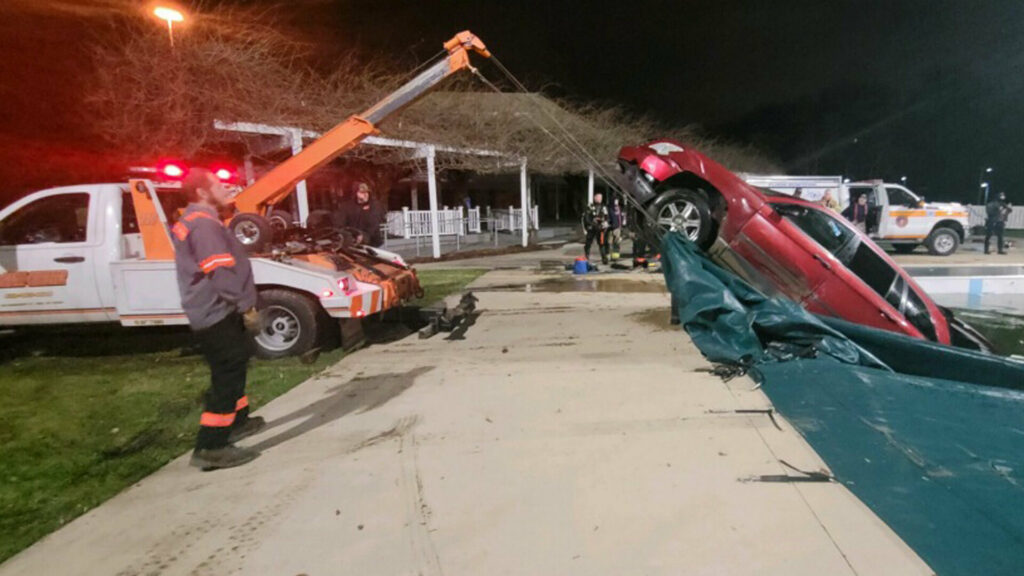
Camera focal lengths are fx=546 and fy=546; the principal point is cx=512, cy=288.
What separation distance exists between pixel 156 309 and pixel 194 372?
2.45 ft

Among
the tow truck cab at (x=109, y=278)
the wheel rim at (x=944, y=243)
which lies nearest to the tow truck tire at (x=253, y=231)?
the tow truck cab at (x=109, y=278)

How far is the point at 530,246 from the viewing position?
18875 millimetres

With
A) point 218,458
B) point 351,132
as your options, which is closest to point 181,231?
point 218,458

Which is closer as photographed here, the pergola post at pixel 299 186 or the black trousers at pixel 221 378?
the black trousers at pixel 221 378

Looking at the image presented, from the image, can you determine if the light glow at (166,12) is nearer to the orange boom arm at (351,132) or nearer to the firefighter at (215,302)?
the orange boom arm at (351,132)

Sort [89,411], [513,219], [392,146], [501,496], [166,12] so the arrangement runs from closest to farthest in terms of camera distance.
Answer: [501,496] → [89,411] → [166,12] → [392,146] → [513,219]

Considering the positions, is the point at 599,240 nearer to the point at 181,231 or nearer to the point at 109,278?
the point at 109,278

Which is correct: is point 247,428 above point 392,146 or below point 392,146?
below

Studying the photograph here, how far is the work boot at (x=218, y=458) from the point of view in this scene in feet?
11.5

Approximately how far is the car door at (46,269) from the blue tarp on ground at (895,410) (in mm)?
5915

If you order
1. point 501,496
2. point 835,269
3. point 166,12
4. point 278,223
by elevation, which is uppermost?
point 166,12

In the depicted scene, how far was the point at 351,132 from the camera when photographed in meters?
6.29

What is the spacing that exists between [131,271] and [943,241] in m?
18.6

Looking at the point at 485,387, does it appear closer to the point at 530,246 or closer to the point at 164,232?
the point at 164,232
